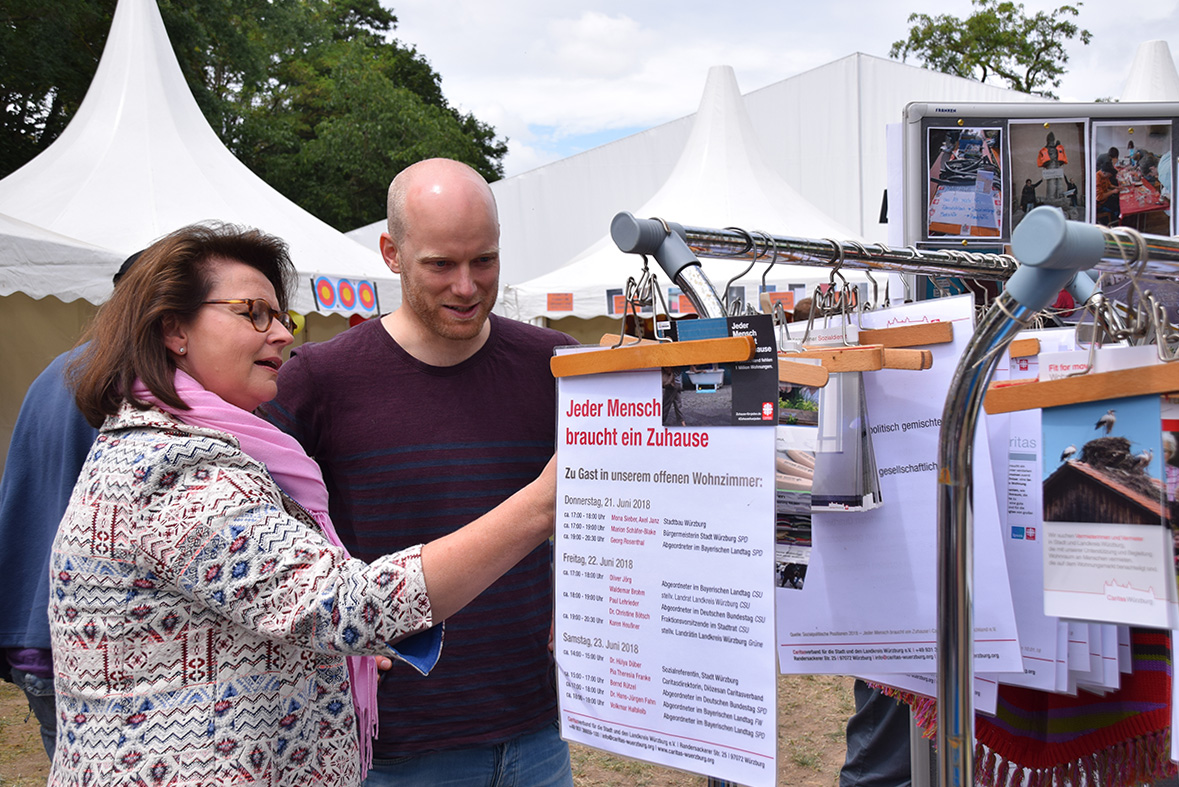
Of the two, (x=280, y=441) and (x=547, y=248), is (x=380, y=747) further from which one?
(x=547, y=248)

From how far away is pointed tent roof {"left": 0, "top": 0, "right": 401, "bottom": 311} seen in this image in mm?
6098

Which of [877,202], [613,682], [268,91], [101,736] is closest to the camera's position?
[613,682]

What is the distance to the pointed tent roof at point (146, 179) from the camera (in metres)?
6.10

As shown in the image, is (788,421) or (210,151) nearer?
(788,421)

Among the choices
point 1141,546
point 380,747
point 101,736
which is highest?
point 1141,546

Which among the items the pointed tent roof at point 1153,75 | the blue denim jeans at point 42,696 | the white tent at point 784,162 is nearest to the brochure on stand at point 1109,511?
the blue denim jeans at point 42,696

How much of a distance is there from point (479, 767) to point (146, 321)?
3.20 feet

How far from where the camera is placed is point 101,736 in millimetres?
1115

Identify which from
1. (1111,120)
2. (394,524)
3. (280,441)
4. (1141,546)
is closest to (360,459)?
(394,524)

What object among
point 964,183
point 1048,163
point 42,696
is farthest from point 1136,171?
point 42,696

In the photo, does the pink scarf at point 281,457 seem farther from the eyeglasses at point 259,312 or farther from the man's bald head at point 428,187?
the man's bald head at point 428,187

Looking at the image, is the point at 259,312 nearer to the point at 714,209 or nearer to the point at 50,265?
the point at 50,265

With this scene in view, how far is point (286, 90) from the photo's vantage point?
2402cm

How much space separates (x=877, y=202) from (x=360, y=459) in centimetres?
1357
